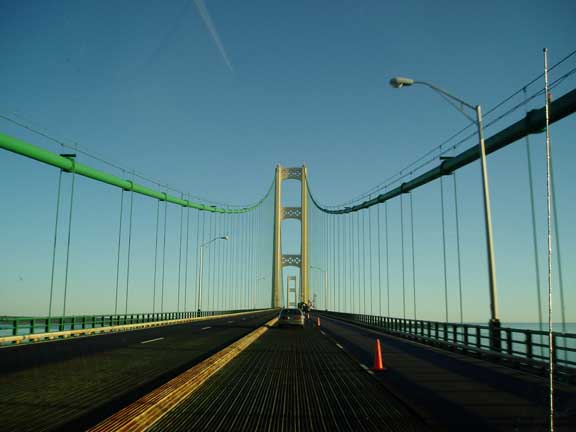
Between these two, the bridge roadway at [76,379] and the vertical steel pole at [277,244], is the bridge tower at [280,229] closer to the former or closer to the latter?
the vertical steel pole at [277,244]

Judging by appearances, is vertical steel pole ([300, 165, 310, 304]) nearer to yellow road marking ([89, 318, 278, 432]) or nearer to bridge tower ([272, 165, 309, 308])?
bridge tower ([272, 165, 309, 308])

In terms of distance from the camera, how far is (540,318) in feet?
46.1

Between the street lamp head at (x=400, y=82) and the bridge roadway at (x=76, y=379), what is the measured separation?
474 inches

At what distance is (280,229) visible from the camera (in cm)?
10238

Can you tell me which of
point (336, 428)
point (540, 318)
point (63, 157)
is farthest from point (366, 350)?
point (63, 157)

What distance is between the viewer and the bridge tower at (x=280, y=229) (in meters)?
98.1

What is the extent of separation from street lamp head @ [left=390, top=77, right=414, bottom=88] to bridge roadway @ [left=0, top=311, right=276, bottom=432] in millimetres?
12044

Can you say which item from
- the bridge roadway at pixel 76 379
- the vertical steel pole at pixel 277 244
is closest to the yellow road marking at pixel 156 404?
the bridge roadway at pixel 76 379

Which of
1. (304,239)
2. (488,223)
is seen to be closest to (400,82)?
(488,223)

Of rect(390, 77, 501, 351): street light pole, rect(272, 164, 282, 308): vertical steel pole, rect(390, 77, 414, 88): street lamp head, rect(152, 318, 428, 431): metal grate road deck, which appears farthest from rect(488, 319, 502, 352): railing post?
rect(272, 164, 282, 308): vertical steel pole

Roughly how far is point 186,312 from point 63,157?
30.2 metres

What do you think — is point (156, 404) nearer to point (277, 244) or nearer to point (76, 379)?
point (76, 379)

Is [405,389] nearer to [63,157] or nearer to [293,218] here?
[63,157]

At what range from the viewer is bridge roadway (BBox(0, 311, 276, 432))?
23.8 feet
